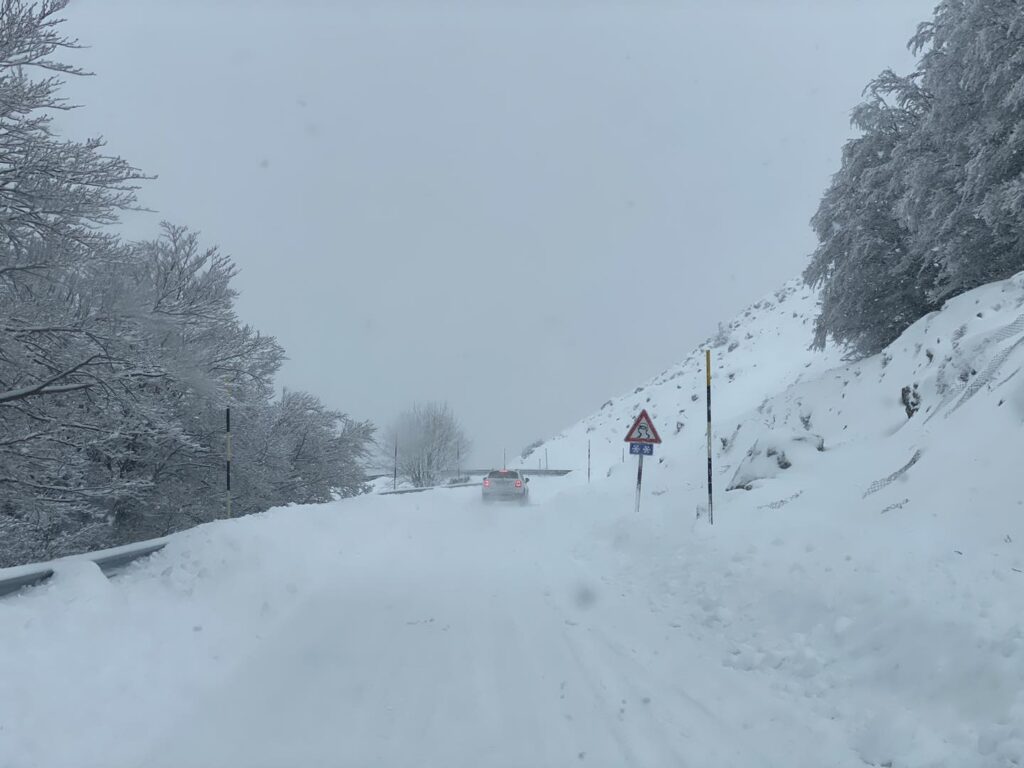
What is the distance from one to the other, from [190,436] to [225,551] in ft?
30.6

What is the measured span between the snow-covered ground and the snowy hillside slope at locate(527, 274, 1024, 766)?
32 mm

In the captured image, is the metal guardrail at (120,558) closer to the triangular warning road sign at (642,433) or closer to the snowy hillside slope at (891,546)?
the snowy hillside slope at (891,546)

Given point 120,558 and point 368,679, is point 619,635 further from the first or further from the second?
point 120,558

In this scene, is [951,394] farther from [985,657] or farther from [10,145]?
[10,145]

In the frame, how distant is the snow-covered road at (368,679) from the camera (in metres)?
4.83

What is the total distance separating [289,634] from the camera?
784 cm

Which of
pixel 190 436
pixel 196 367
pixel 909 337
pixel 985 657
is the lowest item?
pixel 985 657

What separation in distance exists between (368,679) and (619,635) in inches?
112

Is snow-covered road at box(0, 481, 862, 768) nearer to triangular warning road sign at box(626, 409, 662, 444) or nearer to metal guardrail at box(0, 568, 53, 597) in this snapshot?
metal guardrail at box(0, 568, 53, 597)

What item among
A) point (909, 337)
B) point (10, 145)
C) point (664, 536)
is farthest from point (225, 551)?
point (909, 337)

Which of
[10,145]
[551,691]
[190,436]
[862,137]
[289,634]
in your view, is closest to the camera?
[551,691]

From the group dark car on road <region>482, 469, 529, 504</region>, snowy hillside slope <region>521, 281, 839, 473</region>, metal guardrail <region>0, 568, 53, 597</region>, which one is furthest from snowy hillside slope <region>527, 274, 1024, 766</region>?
snowy hillside slope <region>521, 281, 839, 473</region>

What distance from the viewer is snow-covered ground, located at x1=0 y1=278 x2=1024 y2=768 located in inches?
191

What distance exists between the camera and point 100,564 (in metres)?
7.40
